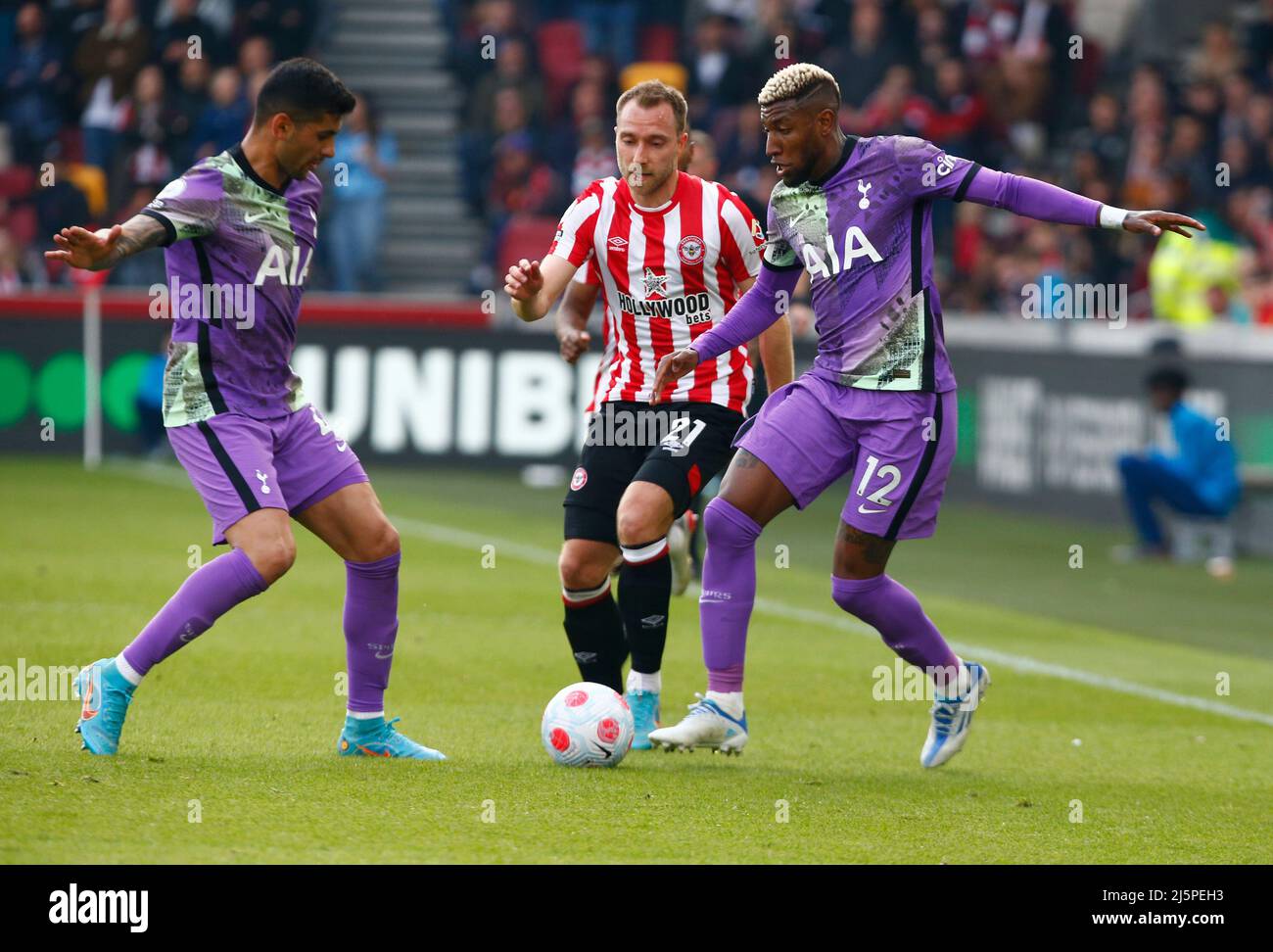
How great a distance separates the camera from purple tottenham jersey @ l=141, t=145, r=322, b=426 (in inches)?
259

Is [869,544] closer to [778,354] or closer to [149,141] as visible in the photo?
[778,354]

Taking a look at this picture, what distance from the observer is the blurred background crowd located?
67.1 ft

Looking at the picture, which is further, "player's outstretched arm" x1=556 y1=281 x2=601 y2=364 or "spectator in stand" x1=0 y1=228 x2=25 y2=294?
"spectator in stand" x1=0 y1=228 x2=25 y2=294

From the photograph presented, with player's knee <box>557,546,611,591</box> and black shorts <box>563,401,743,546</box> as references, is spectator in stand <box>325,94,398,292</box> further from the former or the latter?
player's knee <box>557,546,611,591</box>

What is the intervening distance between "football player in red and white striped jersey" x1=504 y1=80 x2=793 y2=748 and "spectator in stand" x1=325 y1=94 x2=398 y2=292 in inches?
541

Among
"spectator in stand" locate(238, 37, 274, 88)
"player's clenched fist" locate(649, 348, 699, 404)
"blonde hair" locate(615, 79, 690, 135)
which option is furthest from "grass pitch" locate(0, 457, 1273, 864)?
"spectator in stand" locate(238, 37, 274, 88)

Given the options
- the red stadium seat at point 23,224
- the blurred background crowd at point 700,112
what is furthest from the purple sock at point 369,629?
the red stadium seat at point 23,224

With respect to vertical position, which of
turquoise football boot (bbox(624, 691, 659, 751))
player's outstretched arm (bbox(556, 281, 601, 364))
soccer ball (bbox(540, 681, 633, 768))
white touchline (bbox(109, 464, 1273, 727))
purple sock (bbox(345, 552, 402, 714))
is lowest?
white touchline (bbox(109, 464, 1273, 727))

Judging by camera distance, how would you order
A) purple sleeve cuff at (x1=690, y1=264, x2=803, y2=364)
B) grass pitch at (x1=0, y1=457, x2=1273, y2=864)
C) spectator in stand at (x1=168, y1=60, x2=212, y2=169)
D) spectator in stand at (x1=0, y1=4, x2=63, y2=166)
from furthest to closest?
1. spectator in stand at (x1=0, y1=4, x2=63, y2=166)
2. spectator in stand at (x1=168, y1=60, x2=212, y2=169)
3. purple sleeve cuff at (x1=690, y1=264, x2=803, y2=364)
4. grass pitch at (x1=0, y1=457, x2=1273, y2=864)

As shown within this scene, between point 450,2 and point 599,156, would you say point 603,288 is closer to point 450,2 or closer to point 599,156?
point 599,156

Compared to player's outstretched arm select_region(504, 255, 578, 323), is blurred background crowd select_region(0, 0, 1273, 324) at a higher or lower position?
higher

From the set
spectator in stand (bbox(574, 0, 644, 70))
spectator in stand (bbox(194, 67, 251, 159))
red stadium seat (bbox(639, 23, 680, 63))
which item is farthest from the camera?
red stadium seat (bbox(639, 23, 680, 63))

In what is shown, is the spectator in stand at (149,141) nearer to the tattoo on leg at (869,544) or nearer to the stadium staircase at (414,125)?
the stadium staircase at (414,125)
